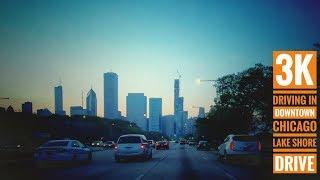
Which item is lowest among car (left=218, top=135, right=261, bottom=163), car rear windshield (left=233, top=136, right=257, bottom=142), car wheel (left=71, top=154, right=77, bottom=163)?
car wheel (left=71, top=154, right=77, bottom=163)

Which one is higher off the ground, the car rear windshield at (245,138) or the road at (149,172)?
the car rear windshield at (245,138)

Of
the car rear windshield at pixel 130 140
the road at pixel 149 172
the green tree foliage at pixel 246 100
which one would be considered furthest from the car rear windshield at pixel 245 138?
the green tree foliage at pixel 246 100

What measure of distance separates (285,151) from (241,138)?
361 inches

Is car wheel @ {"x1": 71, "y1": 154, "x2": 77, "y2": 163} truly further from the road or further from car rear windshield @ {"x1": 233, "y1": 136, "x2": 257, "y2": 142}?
car rear windshield @ {"x1": 233, "y1": 136, "x2": 257, "y2": 142}

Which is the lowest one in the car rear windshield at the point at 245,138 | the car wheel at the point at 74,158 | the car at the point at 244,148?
the car wheel at the point at 74,158

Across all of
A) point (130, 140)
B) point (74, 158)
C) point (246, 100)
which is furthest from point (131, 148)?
point (246, 100)

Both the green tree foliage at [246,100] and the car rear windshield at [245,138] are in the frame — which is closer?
the car rear windshield at [245,138]

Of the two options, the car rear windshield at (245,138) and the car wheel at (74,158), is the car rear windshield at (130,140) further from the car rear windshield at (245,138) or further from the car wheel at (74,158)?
the car rear windshield at (245,138)

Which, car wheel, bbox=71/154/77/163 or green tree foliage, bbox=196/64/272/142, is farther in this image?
green tree foliage, bbox=196/64/272/142

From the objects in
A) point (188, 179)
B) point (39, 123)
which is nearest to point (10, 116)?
point (39, 123)

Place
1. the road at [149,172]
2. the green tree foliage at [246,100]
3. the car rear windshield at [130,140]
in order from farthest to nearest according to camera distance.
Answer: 1. the green tree foliage at [246,100]
2. the car rear windshield at [130,140]
3. the road at [149,172]

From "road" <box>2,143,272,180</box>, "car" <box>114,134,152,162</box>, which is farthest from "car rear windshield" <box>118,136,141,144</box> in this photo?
"road" <box>2,143,272,180</box>

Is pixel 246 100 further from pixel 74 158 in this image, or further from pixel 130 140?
pixel 74 158

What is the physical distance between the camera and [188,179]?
1647cm
